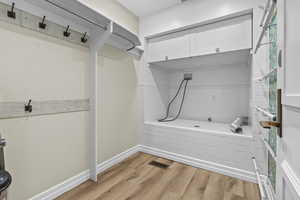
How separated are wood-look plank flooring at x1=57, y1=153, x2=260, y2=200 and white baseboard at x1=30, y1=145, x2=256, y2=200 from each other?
0.19 ft

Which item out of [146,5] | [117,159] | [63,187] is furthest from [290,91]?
[146,5]

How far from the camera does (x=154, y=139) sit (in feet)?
7.79

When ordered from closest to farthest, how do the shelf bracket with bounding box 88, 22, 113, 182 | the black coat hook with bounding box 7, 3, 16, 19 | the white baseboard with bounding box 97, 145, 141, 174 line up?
1. the black coat hook with bounding box 7, 3, 16, 19
2. the shelf bracket with bounding box 88, 22, 113, 182
3. the white baseboard with bounding box 97, 145, 141, 174

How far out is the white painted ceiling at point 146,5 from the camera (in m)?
2.09

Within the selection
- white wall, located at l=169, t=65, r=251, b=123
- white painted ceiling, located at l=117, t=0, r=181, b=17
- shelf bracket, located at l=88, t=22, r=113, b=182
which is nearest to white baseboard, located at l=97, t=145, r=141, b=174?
shelf bracket, located at l=88, t=22, r=113, b=182

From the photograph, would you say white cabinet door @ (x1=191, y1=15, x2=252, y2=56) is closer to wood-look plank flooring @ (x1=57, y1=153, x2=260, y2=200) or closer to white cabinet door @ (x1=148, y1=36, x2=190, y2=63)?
white cabinet door @ (x1=148, y1=36, x2=190, y2=63)

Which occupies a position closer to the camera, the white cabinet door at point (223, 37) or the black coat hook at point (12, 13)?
the black coat hook at point (12, 13)

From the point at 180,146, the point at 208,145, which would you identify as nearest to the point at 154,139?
the point at 180,146

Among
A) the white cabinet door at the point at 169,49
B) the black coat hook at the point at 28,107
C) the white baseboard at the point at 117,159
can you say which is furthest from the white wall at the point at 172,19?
the black coat hook at the point at 28,107

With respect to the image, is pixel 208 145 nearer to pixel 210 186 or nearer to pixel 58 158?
pixel 210 186

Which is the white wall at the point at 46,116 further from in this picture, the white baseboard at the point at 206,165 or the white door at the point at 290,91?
the white door at the point at 290,91

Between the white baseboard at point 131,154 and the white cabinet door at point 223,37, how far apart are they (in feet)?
5.22

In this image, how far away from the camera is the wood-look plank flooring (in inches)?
54.4

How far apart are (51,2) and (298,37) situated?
157 centimetres
